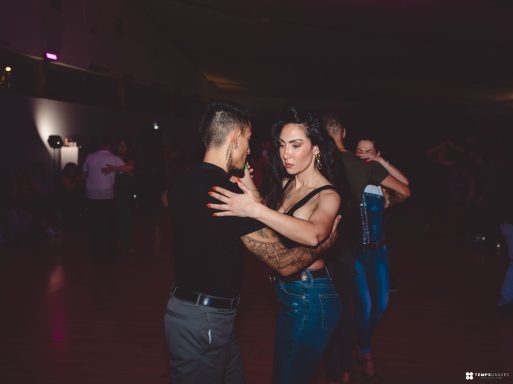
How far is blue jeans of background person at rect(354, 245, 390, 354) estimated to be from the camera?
9.62 ft

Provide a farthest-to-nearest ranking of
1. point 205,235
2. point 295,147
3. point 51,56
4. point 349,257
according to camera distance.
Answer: point 51,56, point 349,257, point 295,147, point 205,235

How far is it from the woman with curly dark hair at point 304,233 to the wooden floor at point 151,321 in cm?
122

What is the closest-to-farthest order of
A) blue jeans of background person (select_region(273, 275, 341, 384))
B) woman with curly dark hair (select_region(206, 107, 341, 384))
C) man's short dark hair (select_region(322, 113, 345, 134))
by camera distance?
woman with curly dark hair (select_region(206, 107, 341, 384)) → blue jeans of background person (select_region(273, 275, 341, 384)) → man's short dark hair (select_region(322, 113, 345, 134))

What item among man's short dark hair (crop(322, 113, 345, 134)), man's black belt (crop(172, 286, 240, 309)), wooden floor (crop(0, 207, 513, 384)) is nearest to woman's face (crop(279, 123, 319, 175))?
man's black belt (crop(172, 286, 240, 309))

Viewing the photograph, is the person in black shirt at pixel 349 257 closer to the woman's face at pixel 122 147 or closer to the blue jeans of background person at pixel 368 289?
the blue jeans of background person at pixel 368 289

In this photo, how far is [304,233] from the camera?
1745mm

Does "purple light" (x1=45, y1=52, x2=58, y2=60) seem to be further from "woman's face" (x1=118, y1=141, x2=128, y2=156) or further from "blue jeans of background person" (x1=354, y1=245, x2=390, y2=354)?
"blue jeans of background person" (x1=354, y1=245, x2=390, y2=354)

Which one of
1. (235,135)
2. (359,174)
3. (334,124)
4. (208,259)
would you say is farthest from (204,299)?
(334,124)

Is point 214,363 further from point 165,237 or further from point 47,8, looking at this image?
point 47,8

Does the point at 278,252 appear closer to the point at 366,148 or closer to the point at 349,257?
the point at 349,257

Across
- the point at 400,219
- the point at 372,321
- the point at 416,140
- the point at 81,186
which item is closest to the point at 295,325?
the point at 372,321

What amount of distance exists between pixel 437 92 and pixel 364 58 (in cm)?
489

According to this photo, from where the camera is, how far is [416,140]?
58.5 feet

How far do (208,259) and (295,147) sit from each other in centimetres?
66
